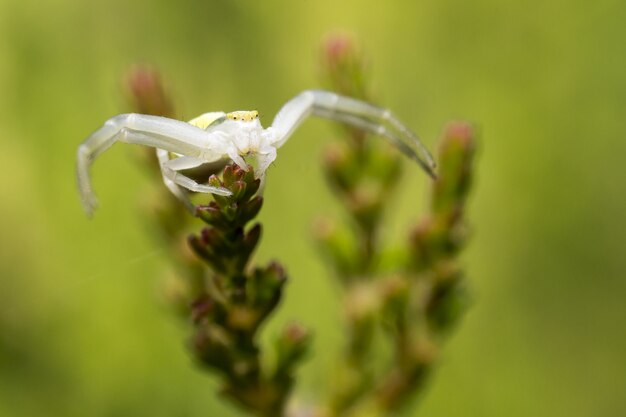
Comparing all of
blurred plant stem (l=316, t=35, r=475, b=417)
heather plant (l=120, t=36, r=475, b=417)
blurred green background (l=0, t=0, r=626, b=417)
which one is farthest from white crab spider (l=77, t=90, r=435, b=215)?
blurred green background (l=0, t=0, r=626, b=417)

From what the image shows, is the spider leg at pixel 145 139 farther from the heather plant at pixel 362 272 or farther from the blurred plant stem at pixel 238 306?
the heather plant at pixel 362 272

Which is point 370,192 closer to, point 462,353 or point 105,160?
point 462,353

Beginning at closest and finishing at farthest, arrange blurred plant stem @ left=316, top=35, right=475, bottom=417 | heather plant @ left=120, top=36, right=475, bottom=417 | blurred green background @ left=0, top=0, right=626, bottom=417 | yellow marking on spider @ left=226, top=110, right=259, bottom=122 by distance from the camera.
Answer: yellow marking on spider @ left=226, top=110, right=259, bottom=122, heather plant @ left=120, top=36, right=475, bottom=417, blurred plant stem @ left=316, top=35, right=475, bottom=417, blurred green background @ left=0, top=0, right=626, bottom=417

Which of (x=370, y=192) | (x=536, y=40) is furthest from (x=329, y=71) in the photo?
(x=536, y=40)

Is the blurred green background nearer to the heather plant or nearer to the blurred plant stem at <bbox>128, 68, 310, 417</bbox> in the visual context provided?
the heather plant

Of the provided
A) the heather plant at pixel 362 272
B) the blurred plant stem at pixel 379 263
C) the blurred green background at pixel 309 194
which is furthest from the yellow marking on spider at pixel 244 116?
the blurred green background at pixel 309 194
